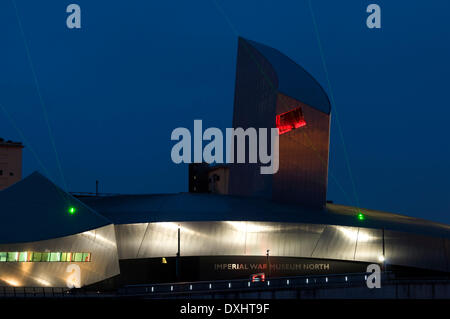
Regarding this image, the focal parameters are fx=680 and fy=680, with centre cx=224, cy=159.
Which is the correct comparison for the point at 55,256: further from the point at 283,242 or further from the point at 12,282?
the point at 283,242

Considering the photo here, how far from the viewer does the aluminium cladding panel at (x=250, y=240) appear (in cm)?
5650

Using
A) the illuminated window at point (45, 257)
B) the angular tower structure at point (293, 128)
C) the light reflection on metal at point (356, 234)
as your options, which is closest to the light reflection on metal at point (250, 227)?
the light reflection on metal at point (356, 234)

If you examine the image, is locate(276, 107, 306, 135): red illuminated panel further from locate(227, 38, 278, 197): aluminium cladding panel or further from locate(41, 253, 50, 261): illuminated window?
locate(41, 253, 50, 261): illuminated window

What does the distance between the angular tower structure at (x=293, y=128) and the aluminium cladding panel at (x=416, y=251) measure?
981 centimetres

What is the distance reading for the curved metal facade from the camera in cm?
5650

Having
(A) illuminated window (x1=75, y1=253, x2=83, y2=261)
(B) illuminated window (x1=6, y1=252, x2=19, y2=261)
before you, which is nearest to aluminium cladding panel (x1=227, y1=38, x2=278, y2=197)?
(A) illuminated window (x1=75, y1=253, x2=83, y2=261)

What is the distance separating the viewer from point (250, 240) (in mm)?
57625

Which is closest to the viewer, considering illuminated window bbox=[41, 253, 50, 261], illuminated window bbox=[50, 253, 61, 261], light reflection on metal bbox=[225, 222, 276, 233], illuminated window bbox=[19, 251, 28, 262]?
illuminated window bbox=[19, 251, 28, 262]

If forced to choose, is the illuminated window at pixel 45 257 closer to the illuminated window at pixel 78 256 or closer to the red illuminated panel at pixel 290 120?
the illuminated window at pixel 78 256

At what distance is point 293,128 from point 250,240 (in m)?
13.8

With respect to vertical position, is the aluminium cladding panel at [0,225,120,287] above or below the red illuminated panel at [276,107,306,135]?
below

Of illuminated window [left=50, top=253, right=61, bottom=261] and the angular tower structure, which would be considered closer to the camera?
illuminated window [left=50, top=253, right=61, bottom=261]

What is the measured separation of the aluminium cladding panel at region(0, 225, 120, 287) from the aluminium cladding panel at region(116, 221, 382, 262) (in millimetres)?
3007

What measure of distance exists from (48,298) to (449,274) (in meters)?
37.0
